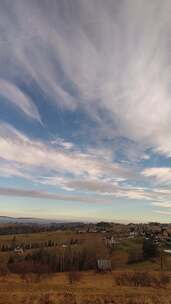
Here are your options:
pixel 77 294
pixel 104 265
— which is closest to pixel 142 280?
pixel 77 294

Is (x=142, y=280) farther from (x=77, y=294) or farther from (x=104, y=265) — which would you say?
(x=104, y=265)

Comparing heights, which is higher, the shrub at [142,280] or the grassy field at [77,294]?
the shrub at [142,280]

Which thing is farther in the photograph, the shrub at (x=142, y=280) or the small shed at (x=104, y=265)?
the small shed at (x=104, y=265)

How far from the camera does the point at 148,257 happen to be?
106188 millimetres

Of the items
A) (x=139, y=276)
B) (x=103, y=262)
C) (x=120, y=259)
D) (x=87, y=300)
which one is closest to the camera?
(x=87, y=300)

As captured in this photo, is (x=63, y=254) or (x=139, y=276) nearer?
(x=139, y=276)

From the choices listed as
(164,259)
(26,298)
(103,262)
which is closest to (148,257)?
(164,259)

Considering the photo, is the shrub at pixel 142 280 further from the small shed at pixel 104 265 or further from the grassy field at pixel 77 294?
the small shed at pixel 104 265

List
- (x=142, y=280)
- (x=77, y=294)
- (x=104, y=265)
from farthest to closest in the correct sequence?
(x=104, y=265) → (x=142, y=280) → (x=77, y=294)

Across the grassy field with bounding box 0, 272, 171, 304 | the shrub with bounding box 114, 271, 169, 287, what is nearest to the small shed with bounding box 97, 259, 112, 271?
the shrub with bounding box 114, 271, 169, 287

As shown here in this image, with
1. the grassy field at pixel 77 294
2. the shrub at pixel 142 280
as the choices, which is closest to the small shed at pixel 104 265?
the shrub at pixel 142 280

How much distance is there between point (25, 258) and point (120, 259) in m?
35.4

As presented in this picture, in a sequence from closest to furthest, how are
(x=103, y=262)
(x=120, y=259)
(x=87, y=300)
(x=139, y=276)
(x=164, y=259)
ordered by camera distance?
(x=87, y=300), (x=139, y=276), (x=103, y=262), (x=164, y=259), (x=120, y=259)

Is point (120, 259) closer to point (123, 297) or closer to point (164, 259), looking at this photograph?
point (164, 259)
